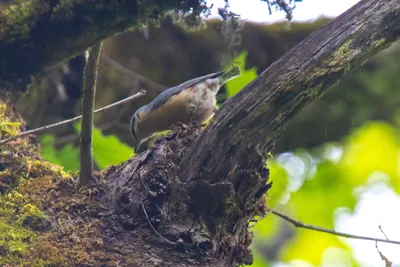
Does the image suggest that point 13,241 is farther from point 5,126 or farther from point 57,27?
point 5,126

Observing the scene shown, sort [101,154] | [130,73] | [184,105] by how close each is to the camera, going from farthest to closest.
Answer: [130,73] < [184,105] < [101,154]

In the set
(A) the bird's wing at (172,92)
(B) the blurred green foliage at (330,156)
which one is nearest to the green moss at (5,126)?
(B) the blurred green foliage at (330,156)

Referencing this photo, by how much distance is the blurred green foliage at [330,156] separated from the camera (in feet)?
7.61

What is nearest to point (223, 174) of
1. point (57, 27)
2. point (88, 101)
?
point (88, 101)

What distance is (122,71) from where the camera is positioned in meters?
3.19

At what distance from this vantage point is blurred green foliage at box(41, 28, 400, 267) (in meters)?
2.32

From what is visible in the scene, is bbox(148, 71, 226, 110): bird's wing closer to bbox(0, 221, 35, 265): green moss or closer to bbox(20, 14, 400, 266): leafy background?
bbox(20, 14, 400, 266): leafy background

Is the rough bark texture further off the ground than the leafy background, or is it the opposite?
the leafy background

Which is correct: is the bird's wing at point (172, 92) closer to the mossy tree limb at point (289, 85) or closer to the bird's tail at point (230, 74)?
the bird's tail at point (230, 74)

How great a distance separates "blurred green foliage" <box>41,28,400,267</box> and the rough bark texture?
1.75ft

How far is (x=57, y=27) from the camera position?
57.5 inches

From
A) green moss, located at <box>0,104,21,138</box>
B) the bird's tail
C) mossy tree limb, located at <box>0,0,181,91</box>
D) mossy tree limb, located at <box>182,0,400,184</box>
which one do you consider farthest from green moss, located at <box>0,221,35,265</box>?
the bird's tail

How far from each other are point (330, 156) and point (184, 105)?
82cm

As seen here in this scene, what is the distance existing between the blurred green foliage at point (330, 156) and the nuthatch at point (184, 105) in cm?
A: 26
